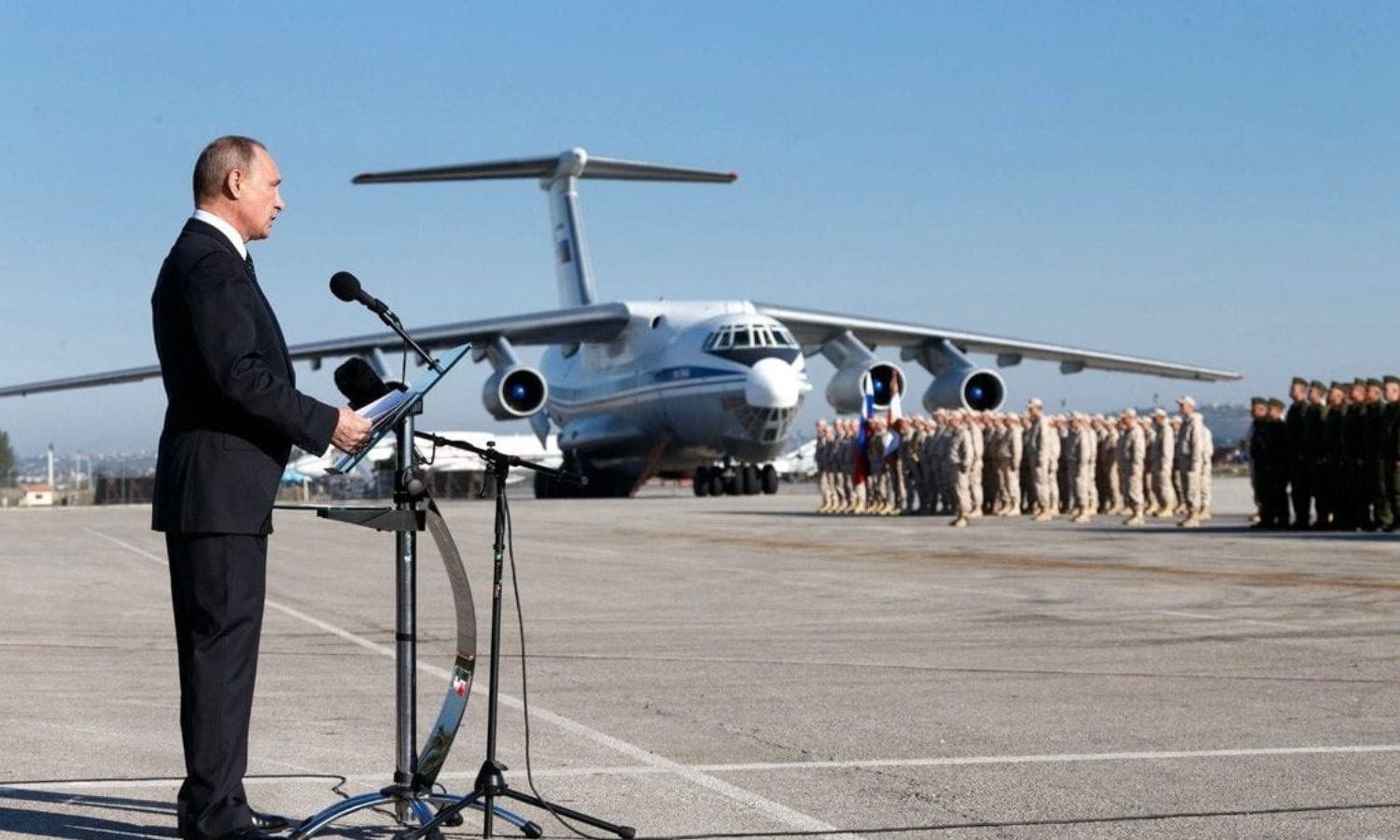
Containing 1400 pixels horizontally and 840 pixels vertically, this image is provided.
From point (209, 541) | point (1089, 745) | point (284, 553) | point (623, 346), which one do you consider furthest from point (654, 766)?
point (623, 346)

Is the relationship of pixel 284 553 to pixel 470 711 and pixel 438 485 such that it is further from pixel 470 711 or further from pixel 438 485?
pixel 438 485

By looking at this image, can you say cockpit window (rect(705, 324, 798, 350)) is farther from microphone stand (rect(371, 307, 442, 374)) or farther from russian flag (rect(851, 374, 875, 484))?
microphone stand (rect(371, 307, 442, 374))

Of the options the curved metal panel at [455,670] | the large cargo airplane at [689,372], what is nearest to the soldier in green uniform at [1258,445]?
the large cargo airplane at [689,372]

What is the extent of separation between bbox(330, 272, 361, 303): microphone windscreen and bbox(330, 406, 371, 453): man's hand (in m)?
0.43

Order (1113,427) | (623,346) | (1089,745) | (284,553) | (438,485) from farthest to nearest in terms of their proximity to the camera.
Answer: (438,485), (623,346), (1113,427), (284,553), (1089,745)

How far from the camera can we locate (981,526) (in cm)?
2528

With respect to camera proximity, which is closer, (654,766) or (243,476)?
(243,476)

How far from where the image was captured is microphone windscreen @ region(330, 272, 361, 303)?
16.8 ft

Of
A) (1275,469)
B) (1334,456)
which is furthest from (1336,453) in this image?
(1275,469)

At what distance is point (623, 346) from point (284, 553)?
2172cm

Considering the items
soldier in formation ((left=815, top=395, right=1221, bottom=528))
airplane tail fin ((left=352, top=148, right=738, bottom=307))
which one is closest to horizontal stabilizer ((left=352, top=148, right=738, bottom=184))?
airplane tail fin ((left=352, top=148, right=738, bottom=307))

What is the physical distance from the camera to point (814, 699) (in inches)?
313

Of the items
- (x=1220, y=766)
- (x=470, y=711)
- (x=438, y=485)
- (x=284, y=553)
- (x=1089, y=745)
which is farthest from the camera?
(x=438, y=485)

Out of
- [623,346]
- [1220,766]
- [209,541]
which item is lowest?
[1220,766]
